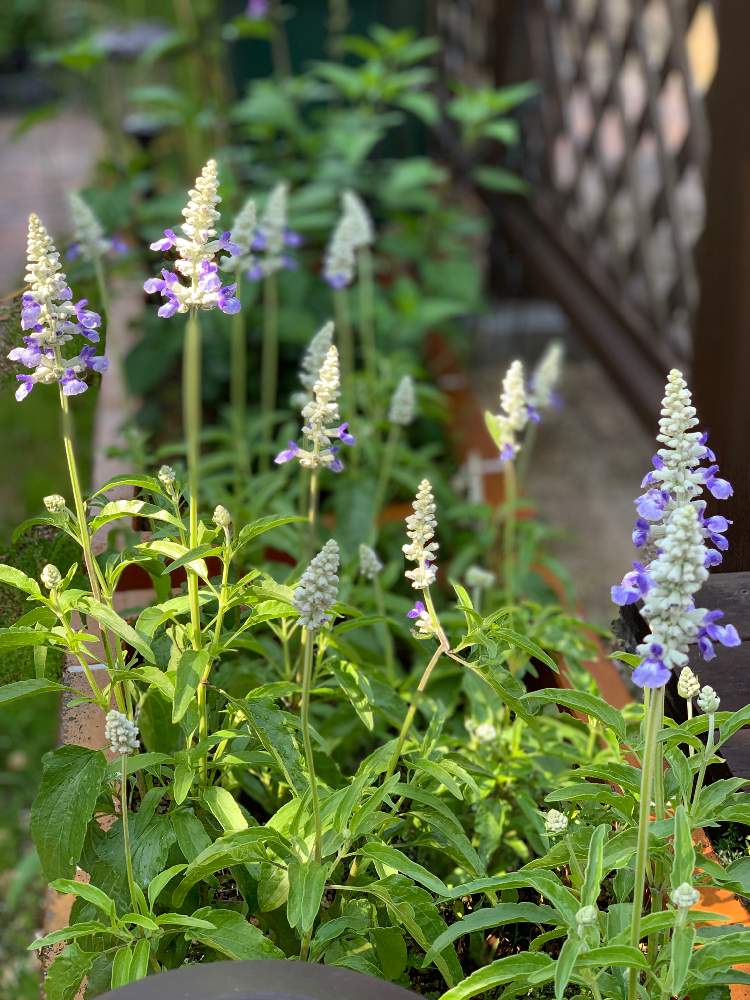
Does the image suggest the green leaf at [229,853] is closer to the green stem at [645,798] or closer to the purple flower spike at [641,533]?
the green stem at [645,798]

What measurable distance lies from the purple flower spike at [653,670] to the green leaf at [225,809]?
53 cm

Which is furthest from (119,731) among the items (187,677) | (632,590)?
(632,590)

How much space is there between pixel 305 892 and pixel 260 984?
0.65 feet

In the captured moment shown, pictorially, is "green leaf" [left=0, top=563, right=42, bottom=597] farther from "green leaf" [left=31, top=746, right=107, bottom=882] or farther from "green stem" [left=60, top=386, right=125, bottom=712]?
"green leaf" [left=31, top=746, right=107, bottom=882]

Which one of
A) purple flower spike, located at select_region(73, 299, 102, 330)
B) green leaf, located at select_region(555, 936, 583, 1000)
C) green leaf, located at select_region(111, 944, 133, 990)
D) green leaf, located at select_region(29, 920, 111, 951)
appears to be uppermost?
purple flower spike, located at select_region(73, 299, 102, 330)

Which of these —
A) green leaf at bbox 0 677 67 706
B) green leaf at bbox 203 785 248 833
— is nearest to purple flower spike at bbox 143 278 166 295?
green leaf at bbox 0 677 67 706

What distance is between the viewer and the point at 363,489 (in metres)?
2.66

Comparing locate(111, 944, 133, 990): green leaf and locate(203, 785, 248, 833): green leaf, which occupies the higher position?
locate(203, 785, 248, 833): green leaf

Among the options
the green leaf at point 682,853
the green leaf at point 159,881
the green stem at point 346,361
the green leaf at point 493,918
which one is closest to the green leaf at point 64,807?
the green leaf at point 159,881

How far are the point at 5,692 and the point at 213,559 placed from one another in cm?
59

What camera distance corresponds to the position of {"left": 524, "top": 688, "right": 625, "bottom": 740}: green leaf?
136 centimetres

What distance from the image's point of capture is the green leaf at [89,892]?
51.2 inches

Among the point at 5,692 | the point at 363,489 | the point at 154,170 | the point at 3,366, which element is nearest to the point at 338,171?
the point at 154,170

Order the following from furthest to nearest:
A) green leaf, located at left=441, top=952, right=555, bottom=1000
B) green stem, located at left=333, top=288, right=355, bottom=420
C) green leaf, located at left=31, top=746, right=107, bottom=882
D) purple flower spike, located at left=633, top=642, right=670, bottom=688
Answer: green stem, located at left=333, top=288, right=355, bottom=420 → green leaf, located at left=31, top=746, right=107, bottom=882 → green leaf, located at left=441, top=952, right=555, bottom=1000 → purple flower spike, located at left=633, top=642, right=670, bottom=688
